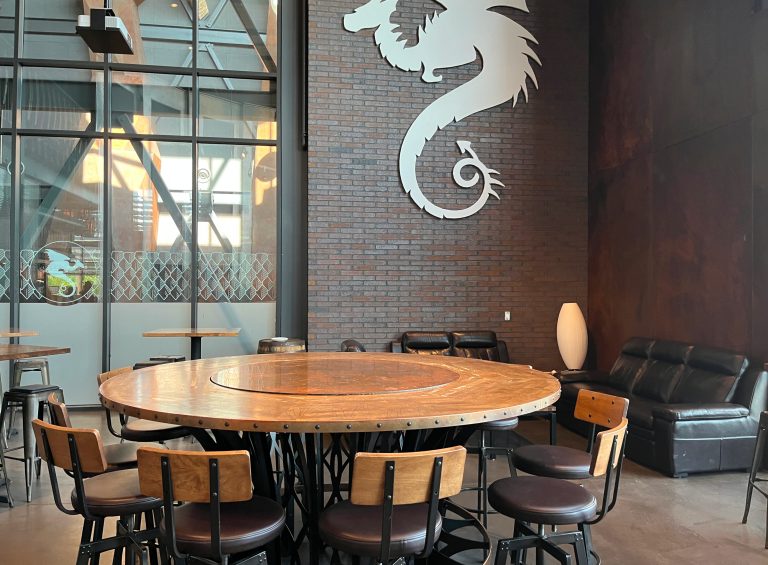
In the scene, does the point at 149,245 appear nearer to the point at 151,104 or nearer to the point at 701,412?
the point at 151,104

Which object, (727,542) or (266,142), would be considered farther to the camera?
(266,142)

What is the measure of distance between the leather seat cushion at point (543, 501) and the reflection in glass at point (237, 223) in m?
4.98

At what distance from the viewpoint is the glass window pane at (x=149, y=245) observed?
669 centimetres

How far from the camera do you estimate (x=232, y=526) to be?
1.88 m

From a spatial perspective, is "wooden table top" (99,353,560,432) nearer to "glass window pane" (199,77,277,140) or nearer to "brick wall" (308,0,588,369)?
"brick wall" (308,0,588,369)

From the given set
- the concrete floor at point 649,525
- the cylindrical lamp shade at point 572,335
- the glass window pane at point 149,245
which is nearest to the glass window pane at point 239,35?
the glass window pane at point 149,245

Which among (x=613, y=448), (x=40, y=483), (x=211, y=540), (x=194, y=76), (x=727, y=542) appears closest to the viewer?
(x=211, y=540)

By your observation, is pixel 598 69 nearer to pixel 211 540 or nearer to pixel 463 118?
pixel 463 118

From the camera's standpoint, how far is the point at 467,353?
21.2 ft

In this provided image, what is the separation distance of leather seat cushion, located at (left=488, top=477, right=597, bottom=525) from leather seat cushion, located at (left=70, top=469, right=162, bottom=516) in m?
1.33

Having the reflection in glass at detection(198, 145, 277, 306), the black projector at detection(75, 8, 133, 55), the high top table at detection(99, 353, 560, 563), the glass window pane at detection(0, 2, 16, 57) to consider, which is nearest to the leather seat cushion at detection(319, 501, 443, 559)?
the high top table at detection(99, 353, 560, 563)

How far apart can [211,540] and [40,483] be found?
322cm

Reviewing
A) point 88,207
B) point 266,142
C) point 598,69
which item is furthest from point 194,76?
point 598,69

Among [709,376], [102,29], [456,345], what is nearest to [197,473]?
[102,29]
